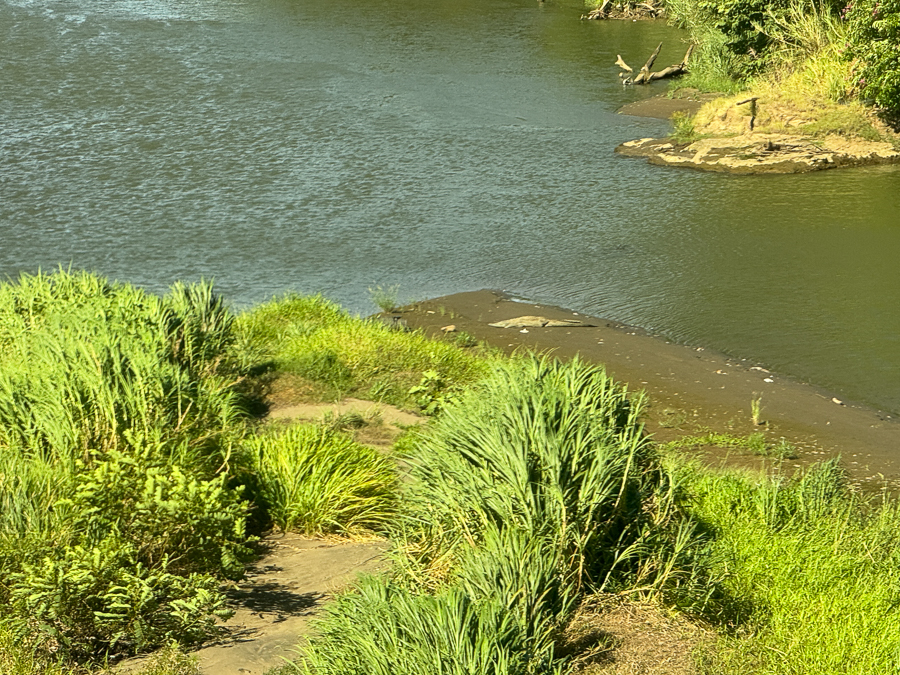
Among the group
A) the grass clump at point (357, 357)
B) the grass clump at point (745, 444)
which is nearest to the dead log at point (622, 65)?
the grass clump at point (357, 357)

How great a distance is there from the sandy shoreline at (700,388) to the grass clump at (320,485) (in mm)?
3207

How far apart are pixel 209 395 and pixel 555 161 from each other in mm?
12929

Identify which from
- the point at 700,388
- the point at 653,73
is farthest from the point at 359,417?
the point at 653,73

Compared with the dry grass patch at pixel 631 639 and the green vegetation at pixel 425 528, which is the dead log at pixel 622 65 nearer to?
the green vegetation at pixel 425 528

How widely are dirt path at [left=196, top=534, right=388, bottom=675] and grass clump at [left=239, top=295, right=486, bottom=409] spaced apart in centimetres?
267

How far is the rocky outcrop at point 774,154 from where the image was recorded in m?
17.5

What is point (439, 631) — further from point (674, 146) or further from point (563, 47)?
point (563, 47)

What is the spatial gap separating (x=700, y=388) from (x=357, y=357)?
3191mm

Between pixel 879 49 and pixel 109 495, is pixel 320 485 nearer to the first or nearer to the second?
pixel 109 495

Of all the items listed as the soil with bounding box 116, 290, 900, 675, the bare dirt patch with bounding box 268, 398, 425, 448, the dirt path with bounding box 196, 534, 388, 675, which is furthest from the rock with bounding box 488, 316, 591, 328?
the dirt path with bounding box 196, 534, 388, 675

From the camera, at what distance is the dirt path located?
4605 mm

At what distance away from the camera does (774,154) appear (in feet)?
58.3

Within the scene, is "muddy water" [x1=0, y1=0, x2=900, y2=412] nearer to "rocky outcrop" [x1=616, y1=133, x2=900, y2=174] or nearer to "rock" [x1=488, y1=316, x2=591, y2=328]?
"rocky outcrop" [x1=616, y1=133, x2=900, y2=174]

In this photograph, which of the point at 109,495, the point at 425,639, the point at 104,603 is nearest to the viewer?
the point at 425,639
